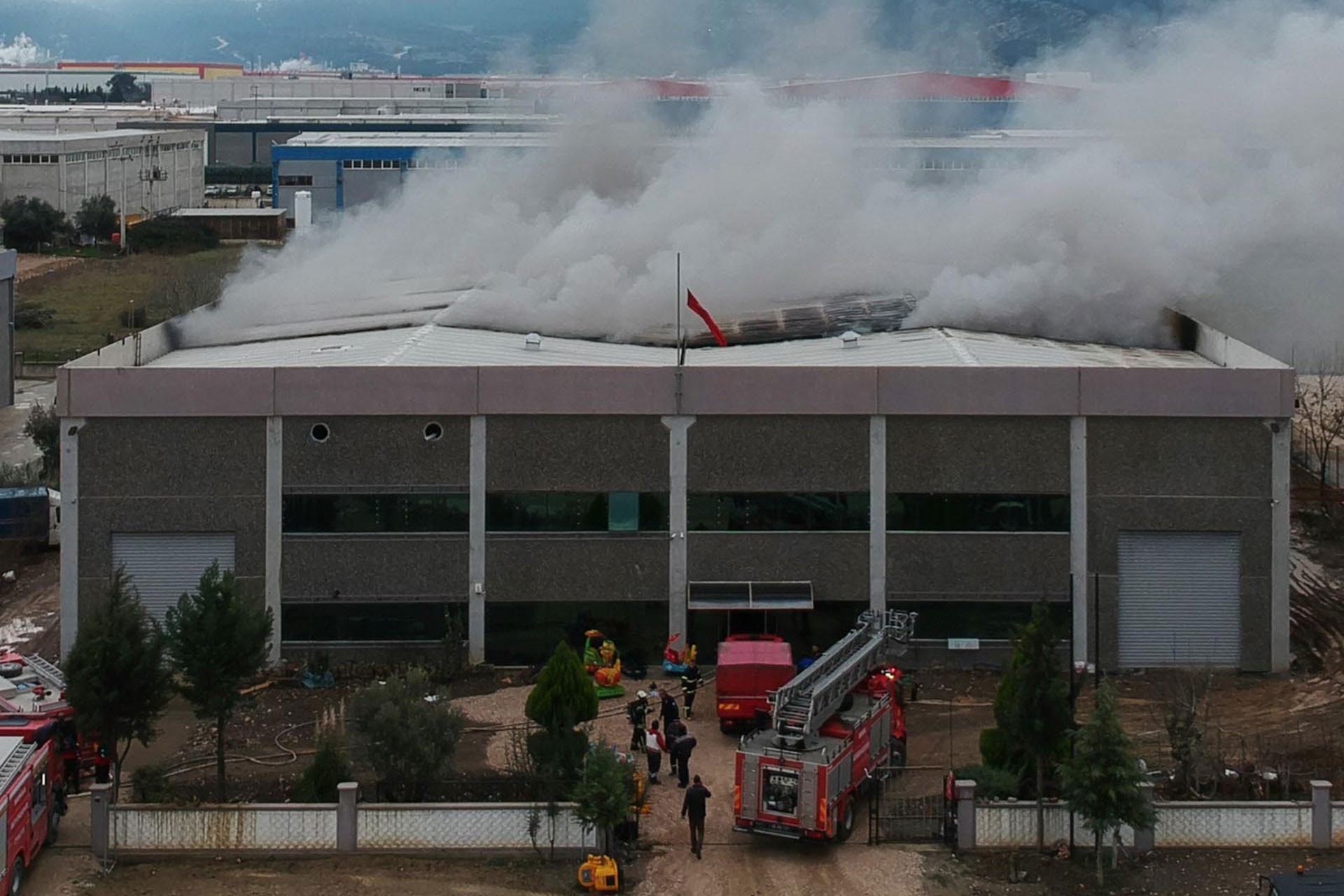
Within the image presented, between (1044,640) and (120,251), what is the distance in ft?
175

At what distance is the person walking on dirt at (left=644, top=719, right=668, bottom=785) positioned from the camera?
17031 mm

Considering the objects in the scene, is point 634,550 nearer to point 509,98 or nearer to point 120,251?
point 120,251

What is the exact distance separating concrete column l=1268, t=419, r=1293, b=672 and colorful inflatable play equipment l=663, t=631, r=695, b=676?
6.74 metres

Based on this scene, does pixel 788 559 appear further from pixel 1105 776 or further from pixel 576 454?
pixel 1105 776

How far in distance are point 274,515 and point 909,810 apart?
28.6 ft

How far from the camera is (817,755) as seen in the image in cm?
1527

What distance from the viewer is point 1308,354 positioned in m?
40.4

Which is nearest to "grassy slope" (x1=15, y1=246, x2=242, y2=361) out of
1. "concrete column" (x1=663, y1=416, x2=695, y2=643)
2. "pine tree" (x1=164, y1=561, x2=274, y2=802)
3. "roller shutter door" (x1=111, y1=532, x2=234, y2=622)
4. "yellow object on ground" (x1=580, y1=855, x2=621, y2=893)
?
"roller shutter door" (x1=111, y1=532, x2=234, y2=622)

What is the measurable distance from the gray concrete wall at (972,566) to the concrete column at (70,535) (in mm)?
9458

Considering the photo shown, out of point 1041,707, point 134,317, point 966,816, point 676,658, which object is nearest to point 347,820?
point 966,816

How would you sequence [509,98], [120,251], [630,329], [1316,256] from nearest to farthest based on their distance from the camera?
[630,329], [1316,256], [120,251], [509,98]

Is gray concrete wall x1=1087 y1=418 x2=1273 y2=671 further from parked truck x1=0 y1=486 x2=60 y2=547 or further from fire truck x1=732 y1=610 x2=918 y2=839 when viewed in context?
parked truck x1=0 y1=486 x2=60 y2=547

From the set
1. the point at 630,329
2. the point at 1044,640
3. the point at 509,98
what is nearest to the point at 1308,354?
the point at 630,329

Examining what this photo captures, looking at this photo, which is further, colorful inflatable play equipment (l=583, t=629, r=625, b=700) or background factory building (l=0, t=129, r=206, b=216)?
background factory building (l=0, t=129, r=206, b=216)
